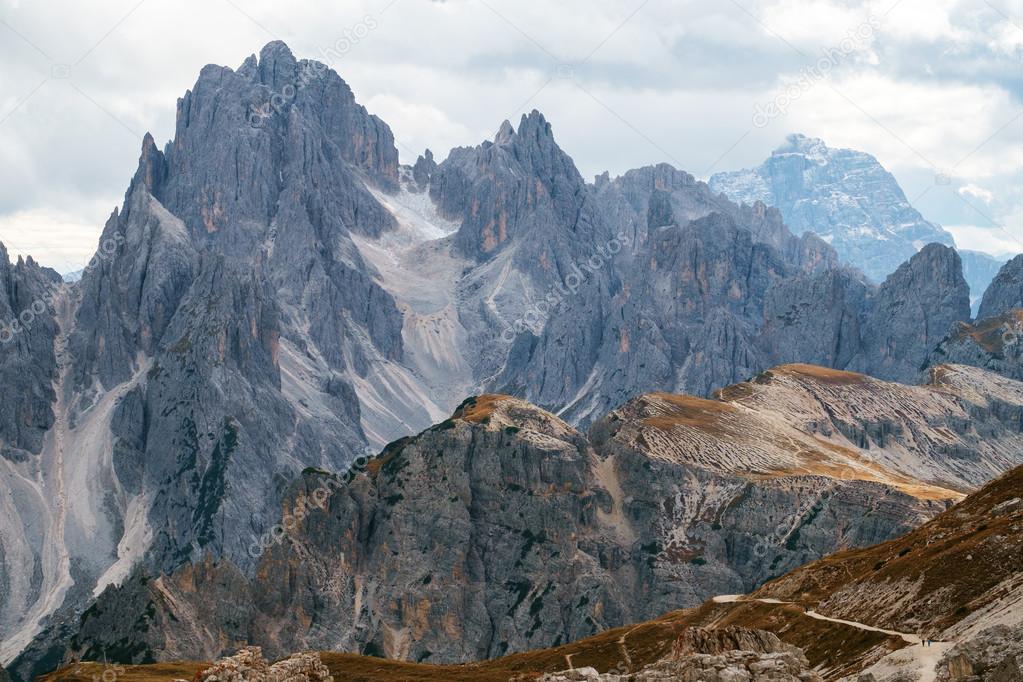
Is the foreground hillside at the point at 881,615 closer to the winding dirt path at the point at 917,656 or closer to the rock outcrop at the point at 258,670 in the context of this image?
the winding dirt path at the point at 917,656

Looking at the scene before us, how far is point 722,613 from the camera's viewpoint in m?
165

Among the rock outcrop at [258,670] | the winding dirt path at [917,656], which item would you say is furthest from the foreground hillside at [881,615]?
the rock outcrop at [258,670]

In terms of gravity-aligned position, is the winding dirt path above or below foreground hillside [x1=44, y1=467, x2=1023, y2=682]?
below

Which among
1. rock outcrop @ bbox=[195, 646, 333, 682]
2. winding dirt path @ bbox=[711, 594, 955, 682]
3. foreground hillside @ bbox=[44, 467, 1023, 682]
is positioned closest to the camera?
winding dirt path @ bbox=[711, 594, 955, 682]

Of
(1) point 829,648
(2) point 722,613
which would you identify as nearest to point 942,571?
(1) point 829,648

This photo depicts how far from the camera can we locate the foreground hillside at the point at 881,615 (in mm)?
101000

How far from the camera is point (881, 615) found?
122438 mm

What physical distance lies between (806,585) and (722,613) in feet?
44.7

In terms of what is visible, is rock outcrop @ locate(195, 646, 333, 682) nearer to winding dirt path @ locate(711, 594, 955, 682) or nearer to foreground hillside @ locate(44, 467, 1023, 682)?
foreground hillside @ locate(44, 467, 1023, 682)

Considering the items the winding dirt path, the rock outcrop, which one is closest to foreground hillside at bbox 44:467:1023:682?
the winding dirt path

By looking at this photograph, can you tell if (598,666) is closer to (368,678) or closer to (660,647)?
(660,647)

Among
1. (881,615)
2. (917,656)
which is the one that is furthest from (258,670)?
(881,615)

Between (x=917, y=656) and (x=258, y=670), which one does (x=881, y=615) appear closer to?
(x=917, y=656)

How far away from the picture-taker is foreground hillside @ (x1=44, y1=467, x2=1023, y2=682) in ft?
331
